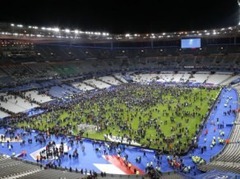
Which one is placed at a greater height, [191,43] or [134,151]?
[191,43]

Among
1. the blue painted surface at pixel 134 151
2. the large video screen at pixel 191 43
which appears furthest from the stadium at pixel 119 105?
the large video screen at pixel 191 43

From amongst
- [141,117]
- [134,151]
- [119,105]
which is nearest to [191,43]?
[119,105]

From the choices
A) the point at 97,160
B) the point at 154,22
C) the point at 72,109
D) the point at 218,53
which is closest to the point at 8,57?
the point at 72,109

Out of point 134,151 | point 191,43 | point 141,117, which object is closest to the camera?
point 134,151

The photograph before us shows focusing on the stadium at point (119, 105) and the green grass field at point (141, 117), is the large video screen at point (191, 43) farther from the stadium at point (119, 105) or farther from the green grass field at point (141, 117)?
the green grass field at point (141, 117)

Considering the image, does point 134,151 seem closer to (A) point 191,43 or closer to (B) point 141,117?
(B) point 141,117

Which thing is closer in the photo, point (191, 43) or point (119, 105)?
point (119, 105)

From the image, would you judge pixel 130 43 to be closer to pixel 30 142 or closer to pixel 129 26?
pixel 129 26
